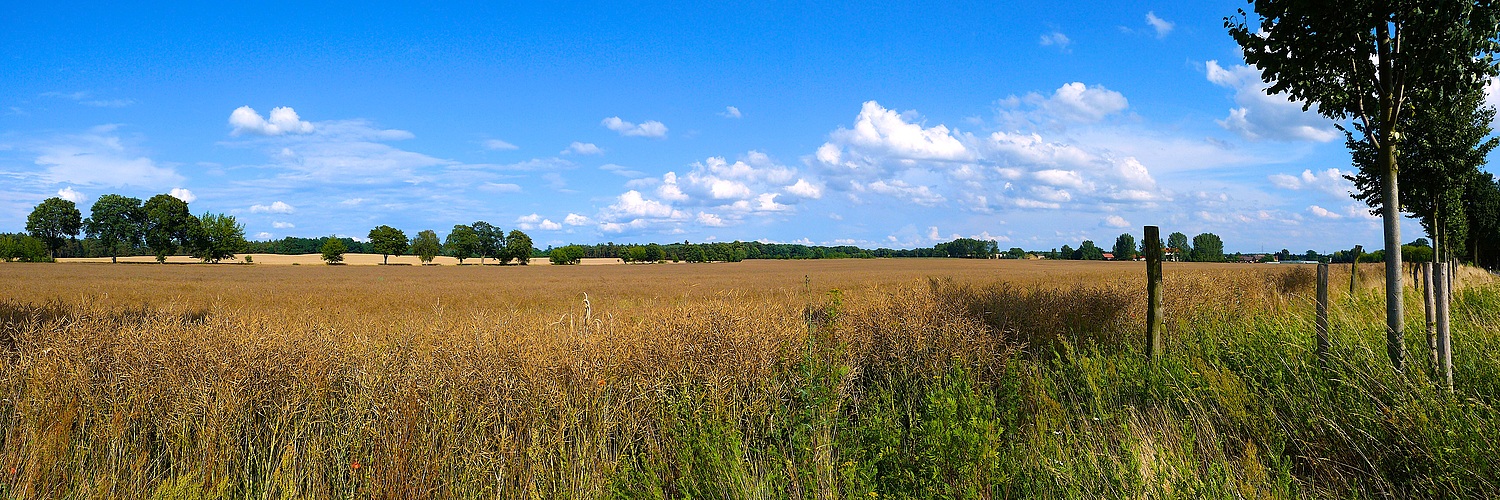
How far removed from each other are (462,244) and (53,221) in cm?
4569

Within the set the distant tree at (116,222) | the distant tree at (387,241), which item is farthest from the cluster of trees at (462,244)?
the distant tree at (116,222)

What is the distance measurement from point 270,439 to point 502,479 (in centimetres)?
214

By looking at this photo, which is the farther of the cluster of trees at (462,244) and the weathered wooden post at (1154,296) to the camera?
the cluster of trees at (462,244)

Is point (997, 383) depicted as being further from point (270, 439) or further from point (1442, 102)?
point (270, 439)

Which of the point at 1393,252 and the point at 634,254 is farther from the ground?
the point at 634,254

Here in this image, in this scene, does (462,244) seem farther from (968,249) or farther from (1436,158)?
(1436,158)

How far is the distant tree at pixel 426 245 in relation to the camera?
11069 centimetres

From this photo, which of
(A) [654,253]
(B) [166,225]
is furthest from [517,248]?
(B) [166,225]

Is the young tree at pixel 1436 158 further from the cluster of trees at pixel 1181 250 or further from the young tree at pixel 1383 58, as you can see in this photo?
the cluster of trees at pixel 1181 250

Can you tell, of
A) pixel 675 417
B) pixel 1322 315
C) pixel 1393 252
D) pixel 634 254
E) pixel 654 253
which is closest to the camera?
pixel 1393 252

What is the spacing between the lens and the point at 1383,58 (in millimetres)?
6094

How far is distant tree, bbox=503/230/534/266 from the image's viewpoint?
358 ft

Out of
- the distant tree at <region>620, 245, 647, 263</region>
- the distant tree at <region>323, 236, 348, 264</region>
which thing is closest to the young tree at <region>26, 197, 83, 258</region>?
the distant tree at <region>323, 236, 348, 264</region>

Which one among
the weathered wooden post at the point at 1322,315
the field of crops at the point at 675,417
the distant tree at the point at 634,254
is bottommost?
the field of crops at the point at 675,417
